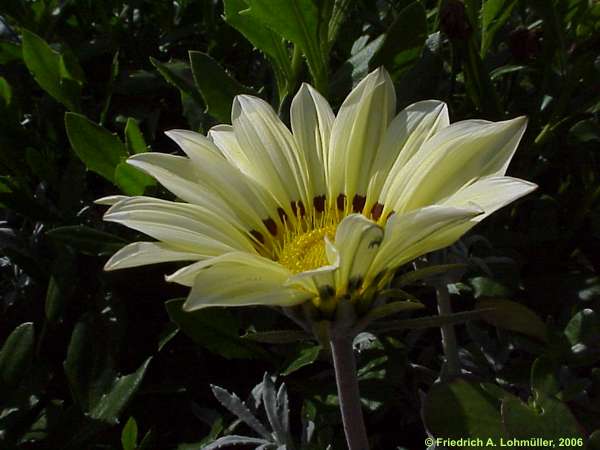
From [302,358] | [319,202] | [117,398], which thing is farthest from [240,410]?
[319,202]

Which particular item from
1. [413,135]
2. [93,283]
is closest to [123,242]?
[93,283]

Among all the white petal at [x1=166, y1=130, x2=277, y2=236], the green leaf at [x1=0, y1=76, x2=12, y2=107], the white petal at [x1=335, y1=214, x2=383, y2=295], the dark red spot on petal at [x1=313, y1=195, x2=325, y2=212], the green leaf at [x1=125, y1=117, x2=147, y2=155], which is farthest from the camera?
the green leaf at [x1=0, y1=76, x2=12, y2=107]

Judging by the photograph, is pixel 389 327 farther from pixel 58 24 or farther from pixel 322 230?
pixel 58 24

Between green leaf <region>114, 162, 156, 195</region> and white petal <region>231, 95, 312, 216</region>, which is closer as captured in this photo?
white petal <region>231, 95, 312, 216</region>

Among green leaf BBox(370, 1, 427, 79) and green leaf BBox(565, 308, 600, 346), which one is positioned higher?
green leaf BBox(370, 1, 427, 79)

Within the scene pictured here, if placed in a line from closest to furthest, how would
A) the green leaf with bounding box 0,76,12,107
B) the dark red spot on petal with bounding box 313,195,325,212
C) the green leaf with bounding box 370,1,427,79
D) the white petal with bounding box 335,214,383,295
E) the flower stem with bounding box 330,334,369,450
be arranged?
the white petal with bounding box 335,214,383,295
the flower stem with bounding box 330,334,369,450
the dark red spot on petal with bounding box 313,195,325,212
the green leaf with bounding box 370,1,427,79
the green leaf with bounding box 0,76,12,107

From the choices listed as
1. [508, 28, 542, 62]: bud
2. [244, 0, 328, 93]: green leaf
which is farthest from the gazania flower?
[508, 28, 542, 62]: bud

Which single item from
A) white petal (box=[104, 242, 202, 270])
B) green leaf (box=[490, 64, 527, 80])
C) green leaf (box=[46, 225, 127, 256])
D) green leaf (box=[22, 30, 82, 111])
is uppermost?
green leaf (box=[22, 30, 82, 111])

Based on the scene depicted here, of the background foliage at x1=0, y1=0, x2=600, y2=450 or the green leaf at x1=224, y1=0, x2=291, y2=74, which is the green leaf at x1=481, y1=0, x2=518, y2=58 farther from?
the green leaf at x1=224, y1=0, x2=291, y2=74
